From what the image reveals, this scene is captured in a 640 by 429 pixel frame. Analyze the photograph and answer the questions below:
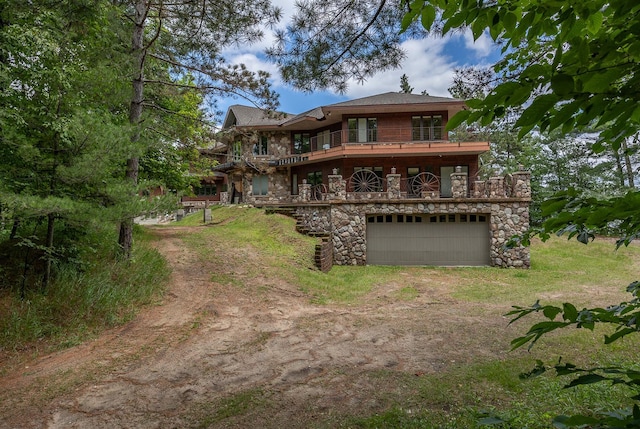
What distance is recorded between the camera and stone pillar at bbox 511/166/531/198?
13.7m

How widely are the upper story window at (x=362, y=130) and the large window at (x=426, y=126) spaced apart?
2250 mm

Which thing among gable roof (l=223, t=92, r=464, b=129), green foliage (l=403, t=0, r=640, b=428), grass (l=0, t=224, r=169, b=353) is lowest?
grass (l=0, t=224, r=169, b=353)

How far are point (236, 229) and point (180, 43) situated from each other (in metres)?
8.82

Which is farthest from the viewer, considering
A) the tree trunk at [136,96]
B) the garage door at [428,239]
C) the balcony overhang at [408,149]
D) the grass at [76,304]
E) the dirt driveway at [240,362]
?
the balcony overhang at [408,149]

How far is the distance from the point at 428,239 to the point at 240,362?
10855 mm

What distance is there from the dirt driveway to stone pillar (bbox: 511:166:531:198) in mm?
7214

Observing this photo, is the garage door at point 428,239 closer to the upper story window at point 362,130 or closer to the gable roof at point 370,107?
the gable roof at point 370,107

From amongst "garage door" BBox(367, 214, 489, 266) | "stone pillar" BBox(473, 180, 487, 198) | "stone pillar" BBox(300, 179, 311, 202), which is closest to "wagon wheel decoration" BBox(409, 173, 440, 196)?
"garage door" BBox(367, 214, 489, 266)

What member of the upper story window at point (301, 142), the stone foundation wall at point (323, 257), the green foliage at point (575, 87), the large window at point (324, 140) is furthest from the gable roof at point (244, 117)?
the green foliage at point (575, 87)

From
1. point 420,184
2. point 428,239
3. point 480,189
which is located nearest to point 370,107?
point 420,184

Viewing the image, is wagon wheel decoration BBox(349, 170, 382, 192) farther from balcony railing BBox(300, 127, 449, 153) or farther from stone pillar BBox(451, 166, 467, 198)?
stone pillar BBox(451, 166, 467, 198)

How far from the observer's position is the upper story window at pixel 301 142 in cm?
2416

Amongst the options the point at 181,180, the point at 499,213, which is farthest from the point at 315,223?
the point at 499,213

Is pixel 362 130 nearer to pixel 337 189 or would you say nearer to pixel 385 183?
pixel 385 183
